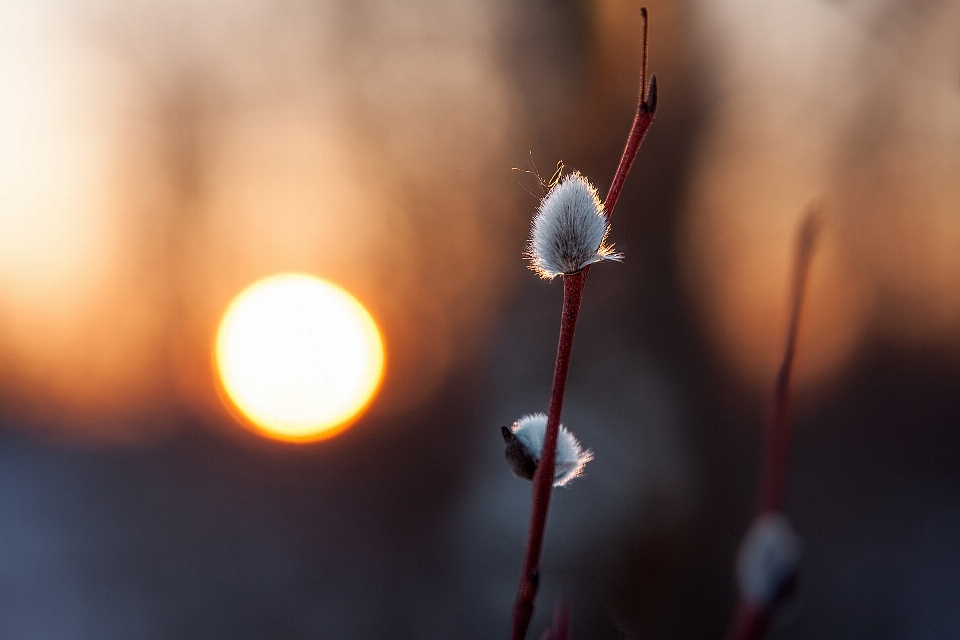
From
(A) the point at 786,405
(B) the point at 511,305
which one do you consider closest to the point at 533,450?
(A) the point at 786,405

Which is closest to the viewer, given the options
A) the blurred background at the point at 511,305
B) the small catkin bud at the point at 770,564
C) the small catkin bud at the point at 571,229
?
the small catkin bud at the point at 770,564

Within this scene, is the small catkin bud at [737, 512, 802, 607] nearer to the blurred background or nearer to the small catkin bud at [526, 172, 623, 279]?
the small catkin bud at [526, 172, 623, 279]

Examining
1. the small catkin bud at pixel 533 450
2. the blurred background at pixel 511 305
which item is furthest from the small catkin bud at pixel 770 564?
the blurred background at pixel 511 305

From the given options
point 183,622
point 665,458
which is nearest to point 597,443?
point 665,458

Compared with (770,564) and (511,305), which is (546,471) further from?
(511,305)

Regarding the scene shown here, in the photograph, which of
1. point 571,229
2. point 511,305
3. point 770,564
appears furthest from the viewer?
point 511,305

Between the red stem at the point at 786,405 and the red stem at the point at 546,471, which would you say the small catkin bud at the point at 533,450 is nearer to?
the red stem at the point at 546,471

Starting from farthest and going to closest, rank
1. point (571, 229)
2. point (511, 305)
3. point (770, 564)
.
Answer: point (511, 305) < point (571, 229) < point (770, 564)

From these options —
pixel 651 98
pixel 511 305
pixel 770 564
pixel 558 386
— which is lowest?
pixel 770 564
